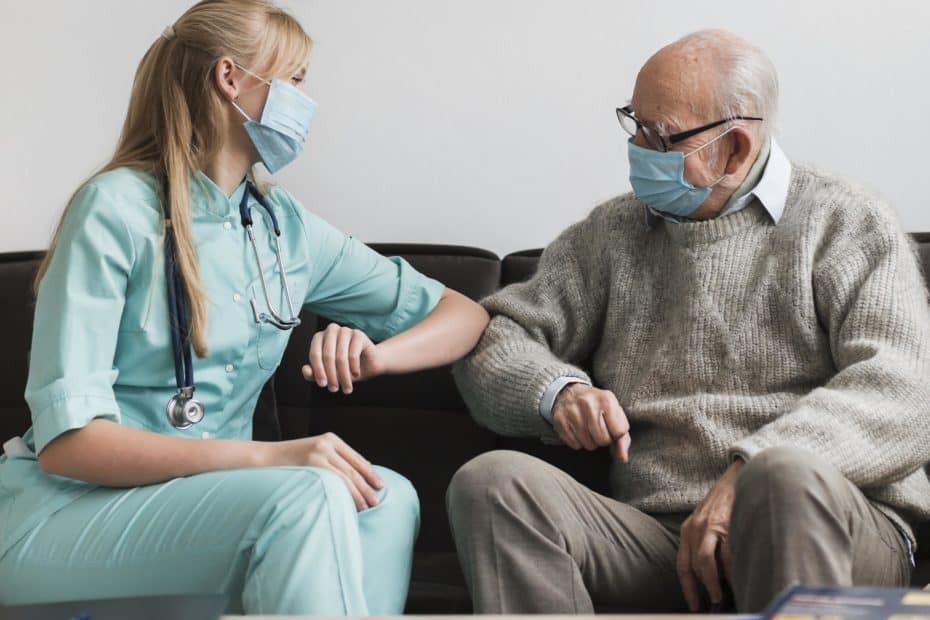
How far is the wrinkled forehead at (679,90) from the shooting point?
1.85 meters

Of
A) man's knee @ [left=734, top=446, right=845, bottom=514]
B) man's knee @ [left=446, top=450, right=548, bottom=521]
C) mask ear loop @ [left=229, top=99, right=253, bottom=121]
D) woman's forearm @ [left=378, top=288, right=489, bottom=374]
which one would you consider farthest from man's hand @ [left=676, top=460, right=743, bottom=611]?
mask ear loop @ [left=229, top=99, right=253, bottom=121]

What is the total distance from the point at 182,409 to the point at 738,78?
1.02 m

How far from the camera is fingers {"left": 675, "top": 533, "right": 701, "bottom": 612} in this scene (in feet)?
5.28

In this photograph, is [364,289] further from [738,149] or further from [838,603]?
[838,603]

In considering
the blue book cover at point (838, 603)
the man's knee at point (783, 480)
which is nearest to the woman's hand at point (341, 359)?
the man's knee at point (783, 480)

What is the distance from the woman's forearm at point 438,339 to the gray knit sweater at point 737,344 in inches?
1.3

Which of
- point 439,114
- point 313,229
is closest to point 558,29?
point 439,114

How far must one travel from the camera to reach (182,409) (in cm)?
174

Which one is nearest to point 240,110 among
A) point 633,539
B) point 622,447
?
point 622,447

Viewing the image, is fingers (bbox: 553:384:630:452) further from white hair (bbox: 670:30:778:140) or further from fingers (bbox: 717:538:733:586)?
white hair (bbox: 670:30:778:140)

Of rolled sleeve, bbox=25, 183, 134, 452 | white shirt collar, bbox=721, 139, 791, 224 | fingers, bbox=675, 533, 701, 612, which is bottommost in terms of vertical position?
fingers, bbox=675, 533, 701, 612

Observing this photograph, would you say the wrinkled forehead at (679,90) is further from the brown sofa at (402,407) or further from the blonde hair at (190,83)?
the blonde hair at (190,83)

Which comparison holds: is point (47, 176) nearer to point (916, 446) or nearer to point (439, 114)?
point (439, 114)

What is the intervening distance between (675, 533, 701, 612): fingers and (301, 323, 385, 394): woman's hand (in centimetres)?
53
